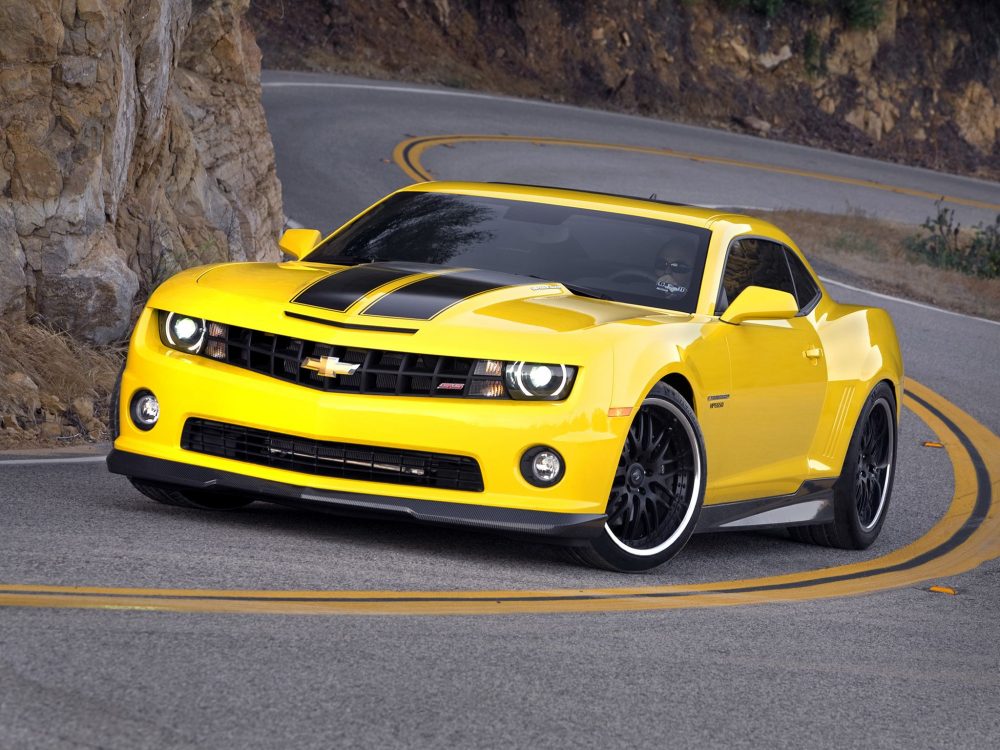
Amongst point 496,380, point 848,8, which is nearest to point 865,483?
point 496,380

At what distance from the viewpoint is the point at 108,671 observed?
434cm

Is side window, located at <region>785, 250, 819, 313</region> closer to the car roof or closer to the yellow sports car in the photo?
the car roof

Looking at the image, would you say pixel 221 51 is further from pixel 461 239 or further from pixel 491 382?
pixel 491 382

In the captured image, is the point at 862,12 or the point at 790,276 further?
the point at 862,12

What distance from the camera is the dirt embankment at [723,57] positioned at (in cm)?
3450

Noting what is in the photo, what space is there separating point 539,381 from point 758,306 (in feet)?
4.64

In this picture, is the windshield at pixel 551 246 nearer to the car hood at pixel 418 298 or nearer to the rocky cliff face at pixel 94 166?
the car hood at pixel 418 298

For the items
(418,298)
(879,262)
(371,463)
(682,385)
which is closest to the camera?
(371,463)

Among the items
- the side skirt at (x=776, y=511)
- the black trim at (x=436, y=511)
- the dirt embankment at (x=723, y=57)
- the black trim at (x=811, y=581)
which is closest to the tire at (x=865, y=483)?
the side skirt at (x=776, y=511)

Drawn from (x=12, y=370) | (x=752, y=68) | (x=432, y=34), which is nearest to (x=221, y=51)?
(x=12, y=370)

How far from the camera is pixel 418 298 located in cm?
646

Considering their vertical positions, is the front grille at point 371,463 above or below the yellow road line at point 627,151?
above

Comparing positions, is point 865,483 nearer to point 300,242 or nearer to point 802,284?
point 802,284

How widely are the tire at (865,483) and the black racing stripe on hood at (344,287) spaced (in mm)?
2734
